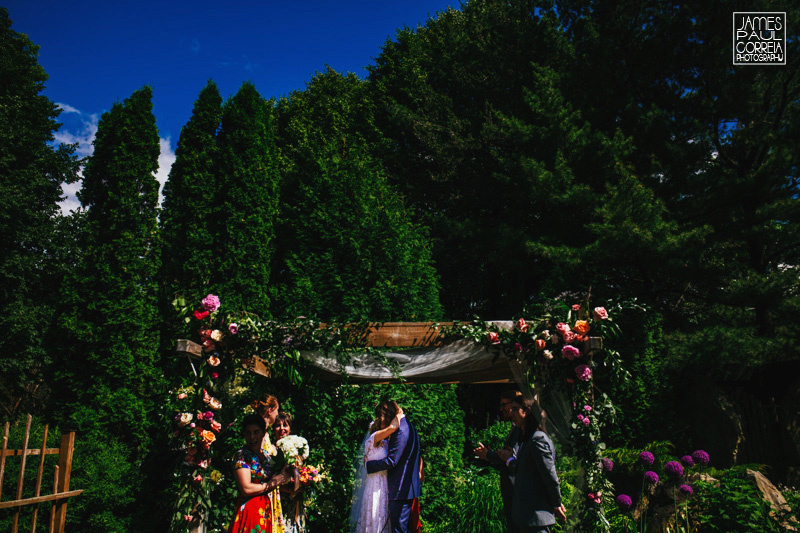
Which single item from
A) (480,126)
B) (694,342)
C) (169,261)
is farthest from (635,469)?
(480,126)

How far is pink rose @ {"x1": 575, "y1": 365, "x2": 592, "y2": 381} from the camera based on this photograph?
15.8 ft

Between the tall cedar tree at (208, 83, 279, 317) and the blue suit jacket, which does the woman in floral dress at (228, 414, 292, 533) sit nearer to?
the blue suit jacket

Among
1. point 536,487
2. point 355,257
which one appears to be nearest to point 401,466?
point 536,487

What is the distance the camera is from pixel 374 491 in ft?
18.5

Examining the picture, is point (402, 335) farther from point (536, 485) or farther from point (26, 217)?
point (26, 217)

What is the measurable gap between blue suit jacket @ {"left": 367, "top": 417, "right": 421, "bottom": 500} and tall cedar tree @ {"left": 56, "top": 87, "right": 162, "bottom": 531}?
144 inches

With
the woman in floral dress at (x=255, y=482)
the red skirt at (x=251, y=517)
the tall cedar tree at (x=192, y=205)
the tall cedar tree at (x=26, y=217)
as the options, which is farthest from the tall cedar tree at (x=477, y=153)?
the tall cedar tree at (x=26, y=217)

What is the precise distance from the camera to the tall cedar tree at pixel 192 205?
1015 centimetres

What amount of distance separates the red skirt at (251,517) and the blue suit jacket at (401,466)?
169 centimetres

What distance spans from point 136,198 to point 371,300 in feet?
17.3

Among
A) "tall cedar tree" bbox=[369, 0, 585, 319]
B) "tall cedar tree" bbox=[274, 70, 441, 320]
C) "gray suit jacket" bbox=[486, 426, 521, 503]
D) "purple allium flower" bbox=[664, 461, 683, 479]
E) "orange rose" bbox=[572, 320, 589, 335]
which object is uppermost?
"tall cedar tree" bbox=[369, 0, 585, 319]

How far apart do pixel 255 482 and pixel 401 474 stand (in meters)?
2.03

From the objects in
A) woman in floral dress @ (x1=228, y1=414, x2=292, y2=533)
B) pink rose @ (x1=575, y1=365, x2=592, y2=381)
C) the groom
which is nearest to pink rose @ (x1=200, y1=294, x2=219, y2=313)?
woman in floral dress @ (x1=228, y1=414, x2=292, y2=533)

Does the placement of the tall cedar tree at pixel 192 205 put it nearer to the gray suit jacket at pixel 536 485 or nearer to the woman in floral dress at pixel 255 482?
the woman in floral dress at pixel 255 482
